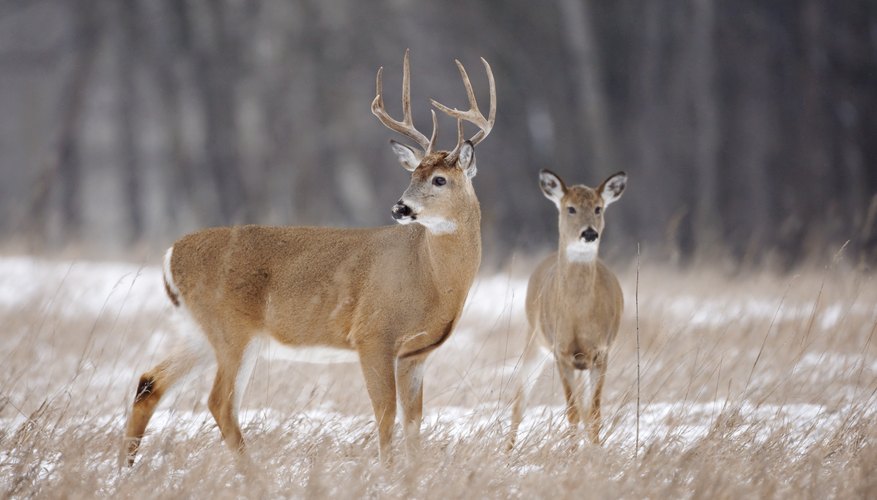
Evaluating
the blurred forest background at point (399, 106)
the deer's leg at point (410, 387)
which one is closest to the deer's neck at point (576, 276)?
the deer's leg at point (410, 387)

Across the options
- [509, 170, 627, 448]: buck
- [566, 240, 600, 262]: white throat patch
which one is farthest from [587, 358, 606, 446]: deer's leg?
[566, 240, 600, 262]: white throat patch

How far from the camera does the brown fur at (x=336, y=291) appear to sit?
4.76 m

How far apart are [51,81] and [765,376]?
47.9 feet

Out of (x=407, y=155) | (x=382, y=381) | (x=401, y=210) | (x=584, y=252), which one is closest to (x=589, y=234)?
(x=584, y=252)

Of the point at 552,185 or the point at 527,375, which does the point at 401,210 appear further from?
the point at 552,185

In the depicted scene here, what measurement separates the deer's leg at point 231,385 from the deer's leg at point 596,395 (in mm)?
1506

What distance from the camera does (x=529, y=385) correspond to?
561 cm

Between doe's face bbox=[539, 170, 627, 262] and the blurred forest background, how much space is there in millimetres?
10389

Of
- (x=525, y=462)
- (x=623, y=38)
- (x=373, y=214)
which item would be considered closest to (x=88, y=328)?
(x=525, y=462)

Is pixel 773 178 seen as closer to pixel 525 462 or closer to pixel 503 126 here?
pixel 503 126

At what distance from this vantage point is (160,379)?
4.87 metres

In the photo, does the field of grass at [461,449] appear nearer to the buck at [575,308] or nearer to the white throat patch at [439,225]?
the buck at [575,308]

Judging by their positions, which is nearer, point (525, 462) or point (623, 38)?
Result: point (525, 462)

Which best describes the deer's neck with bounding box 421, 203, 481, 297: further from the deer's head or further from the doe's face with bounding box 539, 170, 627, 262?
the doe's face with bounding box 539, 170, 627, 262
